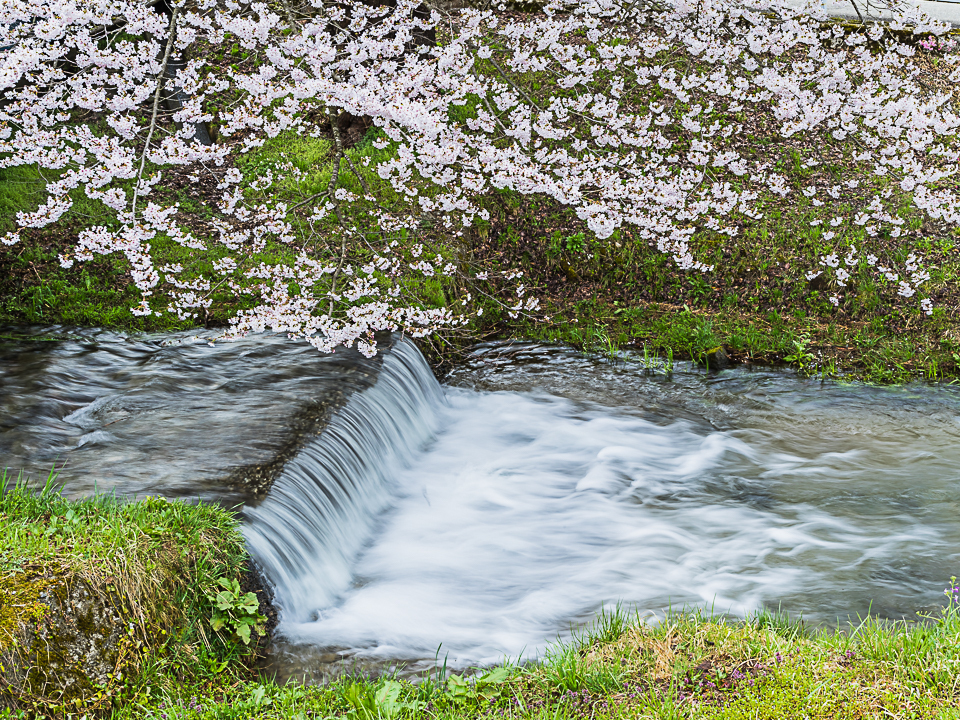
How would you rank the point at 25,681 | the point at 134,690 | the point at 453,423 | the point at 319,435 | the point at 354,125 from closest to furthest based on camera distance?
the point at 25,681 < the point at 134,690 < the point at 319,435 < the point at 453,423 < the point at 354,125

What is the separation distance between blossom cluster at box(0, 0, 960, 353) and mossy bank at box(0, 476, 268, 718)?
221cm

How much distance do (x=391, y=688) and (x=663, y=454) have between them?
416 centimetres

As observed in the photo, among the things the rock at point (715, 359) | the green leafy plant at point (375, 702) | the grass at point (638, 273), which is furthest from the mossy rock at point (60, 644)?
the rock at point (715, 359)

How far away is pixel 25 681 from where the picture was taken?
3.37 metres

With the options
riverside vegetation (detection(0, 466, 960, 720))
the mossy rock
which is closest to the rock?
riverside vegetation (detection(0, 466, 960, 720))

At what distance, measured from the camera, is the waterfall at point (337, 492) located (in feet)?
15.4

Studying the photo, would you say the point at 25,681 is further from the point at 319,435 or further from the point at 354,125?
the point at 354,125

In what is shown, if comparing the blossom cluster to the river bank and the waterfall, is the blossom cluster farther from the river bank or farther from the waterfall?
the river bank

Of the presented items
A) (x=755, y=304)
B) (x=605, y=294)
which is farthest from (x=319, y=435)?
(x=755, y=304)

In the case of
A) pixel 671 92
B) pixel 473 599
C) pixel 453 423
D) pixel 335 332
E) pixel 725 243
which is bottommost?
pixel 473 599

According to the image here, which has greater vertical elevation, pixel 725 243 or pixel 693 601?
pixel 725 243

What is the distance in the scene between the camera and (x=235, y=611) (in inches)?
164

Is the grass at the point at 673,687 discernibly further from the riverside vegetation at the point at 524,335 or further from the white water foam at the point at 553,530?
the white water foam at the point at 553,530

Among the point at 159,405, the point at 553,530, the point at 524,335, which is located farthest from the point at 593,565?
the point at 524,335
